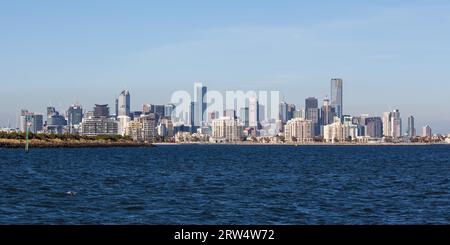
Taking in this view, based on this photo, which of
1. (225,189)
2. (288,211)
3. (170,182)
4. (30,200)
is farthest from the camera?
(170,182)

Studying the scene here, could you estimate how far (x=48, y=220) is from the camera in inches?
1281

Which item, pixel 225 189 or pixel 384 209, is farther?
pixel 225 189

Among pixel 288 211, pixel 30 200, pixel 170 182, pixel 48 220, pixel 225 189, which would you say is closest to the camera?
pixel 48 220

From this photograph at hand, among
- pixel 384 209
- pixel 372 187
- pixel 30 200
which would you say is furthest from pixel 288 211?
pixel 372 187
